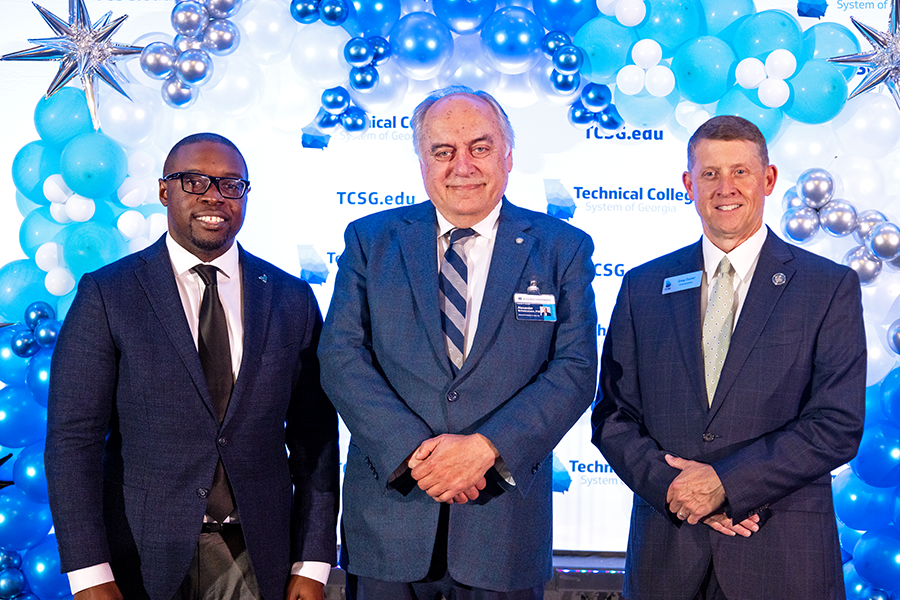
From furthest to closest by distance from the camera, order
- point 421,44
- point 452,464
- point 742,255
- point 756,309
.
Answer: point 421,44 → point 742,255 → point 756,309 → point 452,464

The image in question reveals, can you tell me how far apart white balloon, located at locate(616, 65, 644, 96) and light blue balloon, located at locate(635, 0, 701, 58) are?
175 millimetres

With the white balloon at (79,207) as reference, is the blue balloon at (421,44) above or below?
above

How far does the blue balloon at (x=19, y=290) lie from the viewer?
3762 millimetres

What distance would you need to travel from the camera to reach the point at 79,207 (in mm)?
3734

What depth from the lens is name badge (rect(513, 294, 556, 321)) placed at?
→ 2301 millimetres

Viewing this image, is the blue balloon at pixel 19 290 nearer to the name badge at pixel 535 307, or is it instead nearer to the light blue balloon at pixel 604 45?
the name badge at pixel 535 307

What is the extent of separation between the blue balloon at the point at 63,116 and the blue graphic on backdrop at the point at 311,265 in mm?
1161

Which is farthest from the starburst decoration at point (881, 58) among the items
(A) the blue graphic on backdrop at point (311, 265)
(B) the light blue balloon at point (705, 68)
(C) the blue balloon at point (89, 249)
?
(C) the blue balloon at point (89, 249)

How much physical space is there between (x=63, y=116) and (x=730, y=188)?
3.06m

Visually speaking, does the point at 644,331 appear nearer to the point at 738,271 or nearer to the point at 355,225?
the point at 738,271

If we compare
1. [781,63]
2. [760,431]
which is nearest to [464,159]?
[760,431]

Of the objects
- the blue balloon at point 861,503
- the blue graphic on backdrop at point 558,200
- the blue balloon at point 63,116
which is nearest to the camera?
the blue balloon at point 861,503

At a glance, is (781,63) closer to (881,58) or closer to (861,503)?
(881,58)

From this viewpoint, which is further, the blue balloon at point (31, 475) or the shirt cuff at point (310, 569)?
the blue balloon at point (31, 475)
